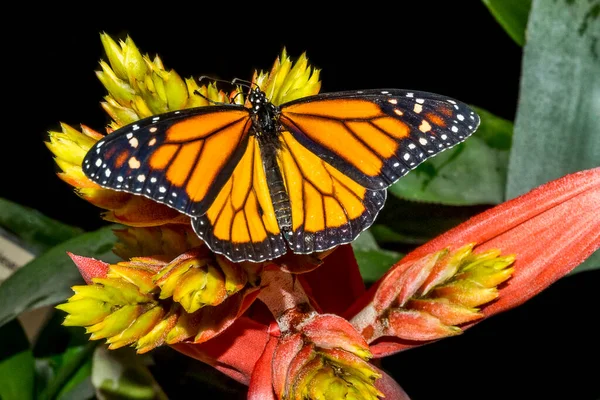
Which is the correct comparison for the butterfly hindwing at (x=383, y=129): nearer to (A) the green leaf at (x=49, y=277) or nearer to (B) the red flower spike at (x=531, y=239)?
(B) the red flower spike at (x=531, y=239)

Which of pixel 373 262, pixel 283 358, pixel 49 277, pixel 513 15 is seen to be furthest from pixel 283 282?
pixel 513 15

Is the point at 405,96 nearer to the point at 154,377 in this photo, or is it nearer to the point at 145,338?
the point at 145,338

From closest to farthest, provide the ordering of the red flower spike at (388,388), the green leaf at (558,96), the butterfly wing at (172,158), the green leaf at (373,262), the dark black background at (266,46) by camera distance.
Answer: the butterfly wing at (172,158), the red flower spike at (388,388), the green leaf at (558,96), the green leaf at (373,262), the dark black background at (266,46)


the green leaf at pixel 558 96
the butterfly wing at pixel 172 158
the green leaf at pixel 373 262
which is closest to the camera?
the butterfly wing at pixel 172 158

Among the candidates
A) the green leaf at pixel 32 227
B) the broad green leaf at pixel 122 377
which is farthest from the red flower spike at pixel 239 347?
the green leaf at pixel 32 227

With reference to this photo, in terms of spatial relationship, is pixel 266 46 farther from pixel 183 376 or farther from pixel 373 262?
pixel 183 376

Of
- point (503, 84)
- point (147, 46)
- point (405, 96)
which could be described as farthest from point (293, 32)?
point (405, 96)
